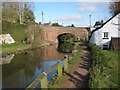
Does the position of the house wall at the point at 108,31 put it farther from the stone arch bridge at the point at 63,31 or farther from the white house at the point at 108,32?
the stone arch bridge at the point at 63,31

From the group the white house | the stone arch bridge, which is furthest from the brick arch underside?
the white house

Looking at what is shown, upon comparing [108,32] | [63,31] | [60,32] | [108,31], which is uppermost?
[63,31]

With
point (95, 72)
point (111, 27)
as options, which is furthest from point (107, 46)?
point (95, 72)

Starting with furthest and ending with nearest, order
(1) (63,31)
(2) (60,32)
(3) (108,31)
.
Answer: (2) (60,32) → (1) (63,31) → (3) (108,31)

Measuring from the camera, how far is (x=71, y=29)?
133ft

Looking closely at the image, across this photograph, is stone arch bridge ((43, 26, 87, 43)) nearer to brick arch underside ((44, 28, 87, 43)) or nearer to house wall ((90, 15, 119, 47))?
brick arch underside ((44, 28, 87, 43))

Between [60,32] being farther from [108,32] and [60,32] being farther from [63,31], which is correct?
[108,32]

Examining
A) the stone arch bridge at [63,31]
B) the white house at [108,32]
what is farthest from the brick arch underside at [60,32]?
the white house at [108,32]

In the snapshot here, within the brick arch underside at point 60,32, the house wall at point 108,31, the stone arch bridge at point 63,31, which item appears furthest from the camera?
the brick arch underside at point 60,32

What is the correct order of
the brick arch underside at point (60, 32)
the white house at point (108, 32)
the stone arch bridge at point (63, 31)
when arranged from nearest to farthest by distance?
1. the white house at point (108, 32)
2. the stone arch bridge at point (63, 31)
3. the brick arch underside at point (60, 32)

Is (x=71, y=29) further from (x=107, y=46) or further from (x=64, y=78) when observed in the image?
(x=64, y=78)

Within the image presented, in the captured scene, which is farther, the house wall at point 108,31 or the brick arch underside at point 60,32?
the brick arch underside at point 60,32

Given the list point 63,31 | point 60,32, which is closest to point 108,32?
point 63,31

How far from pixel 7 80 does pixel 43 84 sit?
5.34 meters
